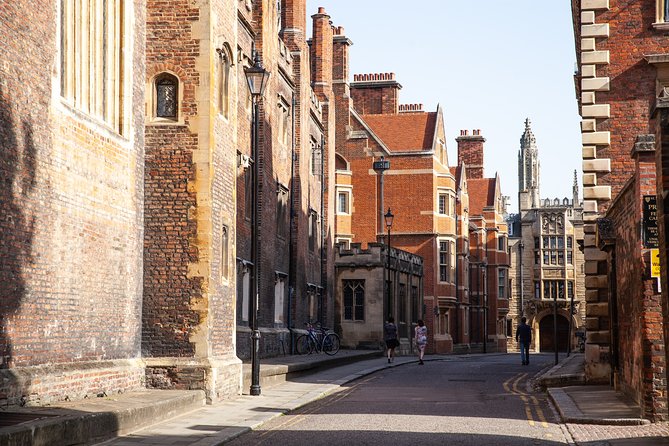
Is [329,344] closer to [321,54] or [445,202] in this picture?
[321,54]

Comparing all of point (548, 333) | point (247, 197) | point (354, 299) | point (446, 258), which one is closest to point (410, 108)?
point (446, 258)

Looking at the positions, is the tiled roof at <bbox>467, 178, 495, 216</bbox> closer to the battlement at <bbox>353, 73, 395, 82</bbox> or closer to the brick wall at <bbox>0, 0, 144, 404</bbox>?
the battlement at <bbox>353, 73, 395, 82</bbox>

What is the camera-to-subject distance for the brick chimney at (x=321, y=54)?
157 ft

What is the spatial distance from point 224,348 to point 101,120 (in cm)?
504

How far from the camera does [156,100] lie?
1919 cm

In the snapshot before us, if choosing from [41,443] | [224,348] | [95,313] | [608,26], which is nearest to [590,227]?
[608,26]

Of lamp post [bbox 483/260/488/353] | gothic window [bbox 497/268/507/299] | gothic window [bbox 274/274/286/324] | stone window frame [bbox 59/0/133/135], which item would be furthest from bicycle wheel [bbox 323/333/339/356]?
gothic window [bbox 497/268/507/299]

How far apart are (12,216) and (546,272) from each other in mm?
81114

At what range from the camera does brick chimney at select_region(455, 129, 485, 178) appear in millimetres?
81938

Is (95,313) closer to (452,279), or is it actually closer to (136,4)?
(136,4)

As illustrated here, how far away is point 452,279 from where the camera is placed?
2431 inches

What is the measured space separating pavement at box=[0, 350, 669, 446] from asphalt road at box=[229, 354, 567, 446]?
1.17 feet

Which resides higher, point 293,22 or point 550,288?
point 293,22

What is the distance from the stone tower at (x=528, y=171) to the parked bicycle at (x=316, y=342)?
58063mm
